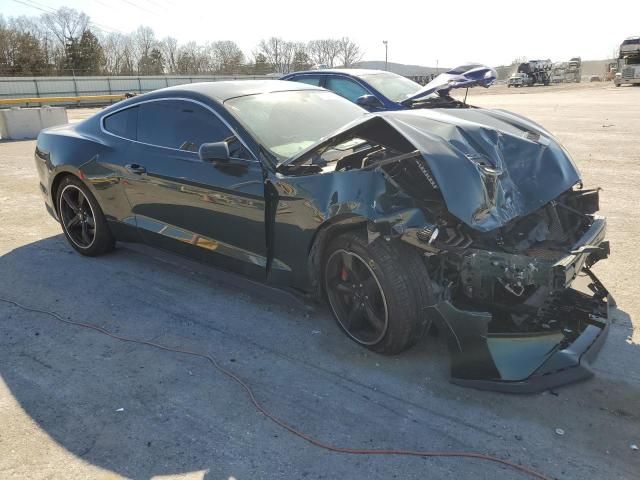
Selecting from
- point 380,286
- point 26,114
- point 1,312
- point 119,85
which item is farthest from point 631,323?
point 119,85

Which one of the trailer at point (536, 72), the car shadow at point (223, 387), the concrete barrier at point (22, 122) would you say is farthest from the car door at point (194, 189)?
the trailer at point (536, 72)

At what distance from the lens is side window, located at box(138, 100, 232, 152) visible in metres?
3.98

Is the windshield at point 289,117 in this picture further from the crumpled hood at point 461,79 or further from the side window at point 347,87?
the side window at point 347,87

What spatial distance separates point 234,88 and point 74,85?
3757 centimetres

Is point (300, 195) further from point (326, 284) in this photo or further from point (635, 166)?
point (635, 166)

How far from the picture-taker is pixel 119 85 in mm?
39469

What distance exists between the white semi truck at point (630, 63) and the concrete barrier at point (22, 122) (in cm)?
4137

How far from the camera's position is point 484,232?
287 cm

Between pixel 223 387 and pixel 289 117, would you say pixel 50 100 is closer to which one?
pixel 289 117

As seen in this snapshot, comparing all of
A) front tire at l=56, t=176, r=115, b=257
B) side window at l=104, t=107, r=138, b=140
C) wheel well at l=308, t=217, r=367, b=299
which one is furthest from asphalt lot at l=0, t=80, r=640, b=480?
side window at l=104, t=107, r=138, b=140

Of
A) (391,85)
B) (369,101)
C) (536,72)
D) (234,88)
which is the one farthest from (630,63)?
(234,88)

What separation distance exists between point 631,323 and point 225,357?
2741 mm

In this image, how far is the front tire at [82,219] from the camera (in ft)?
16.3

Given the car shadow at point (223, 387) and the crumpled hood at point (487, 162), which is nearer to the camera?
the car shadow at point (223, 387)
